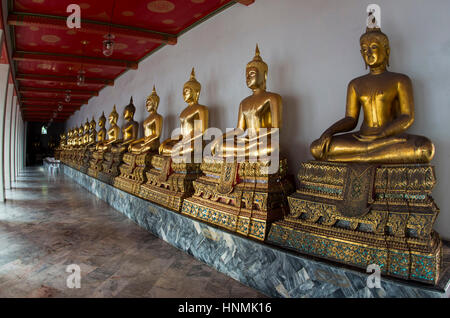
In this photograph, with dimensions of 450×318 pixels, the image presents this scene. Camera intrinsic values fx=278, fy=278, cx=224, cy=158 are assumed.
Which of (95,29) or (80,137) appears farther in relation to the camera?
(80,137)

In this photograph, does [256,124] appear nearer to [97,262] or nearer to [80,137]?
[97,262]

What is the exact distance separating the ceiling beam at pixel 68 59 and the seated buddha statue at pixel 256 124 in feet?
16.4

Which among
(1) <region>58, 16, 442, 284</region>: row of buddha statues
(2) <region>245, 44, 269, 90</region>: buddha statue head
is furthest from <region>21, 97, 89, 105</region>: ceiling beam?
(2) <region>245, 44, 269, 90</region>: buddha statue head

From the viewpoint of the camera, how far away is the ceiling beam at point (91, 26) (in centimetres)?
443

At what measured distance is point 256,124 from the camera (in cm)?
309

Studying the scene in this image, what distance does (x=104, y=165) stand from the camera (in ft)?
20.6

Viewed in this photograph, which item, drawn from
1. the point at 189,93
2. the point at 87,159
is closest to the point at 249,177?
the point at 189,93

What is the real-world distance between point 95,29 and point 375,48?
178 inches

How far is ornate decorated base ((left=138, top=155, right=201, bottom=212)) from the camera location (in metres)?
3.36

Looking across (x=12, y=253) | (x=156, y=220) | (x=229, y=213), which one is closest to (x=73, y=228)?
(x=12, y=253)

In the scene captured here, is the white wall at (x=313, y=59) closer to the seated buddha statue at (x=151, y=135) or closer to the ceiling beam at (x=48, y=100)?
the seated buddha statue at (x=151, y=135)

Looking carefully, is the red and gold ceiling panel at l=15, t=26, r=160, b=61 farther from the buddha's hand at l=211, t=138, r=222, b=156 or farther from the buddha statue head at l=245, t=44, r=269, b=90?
the buddha's hand at l=211, t=138, r=222, b=156

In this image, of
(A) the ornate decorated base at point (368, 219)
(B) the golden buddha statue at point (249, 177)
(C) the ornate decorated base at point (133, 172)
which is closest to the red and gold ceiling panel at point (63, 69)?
(C) the ornate decorated base at point (133, 172)

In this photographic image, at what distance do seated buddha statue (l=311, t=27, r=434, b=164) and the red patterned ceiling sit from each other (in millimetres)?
2166
